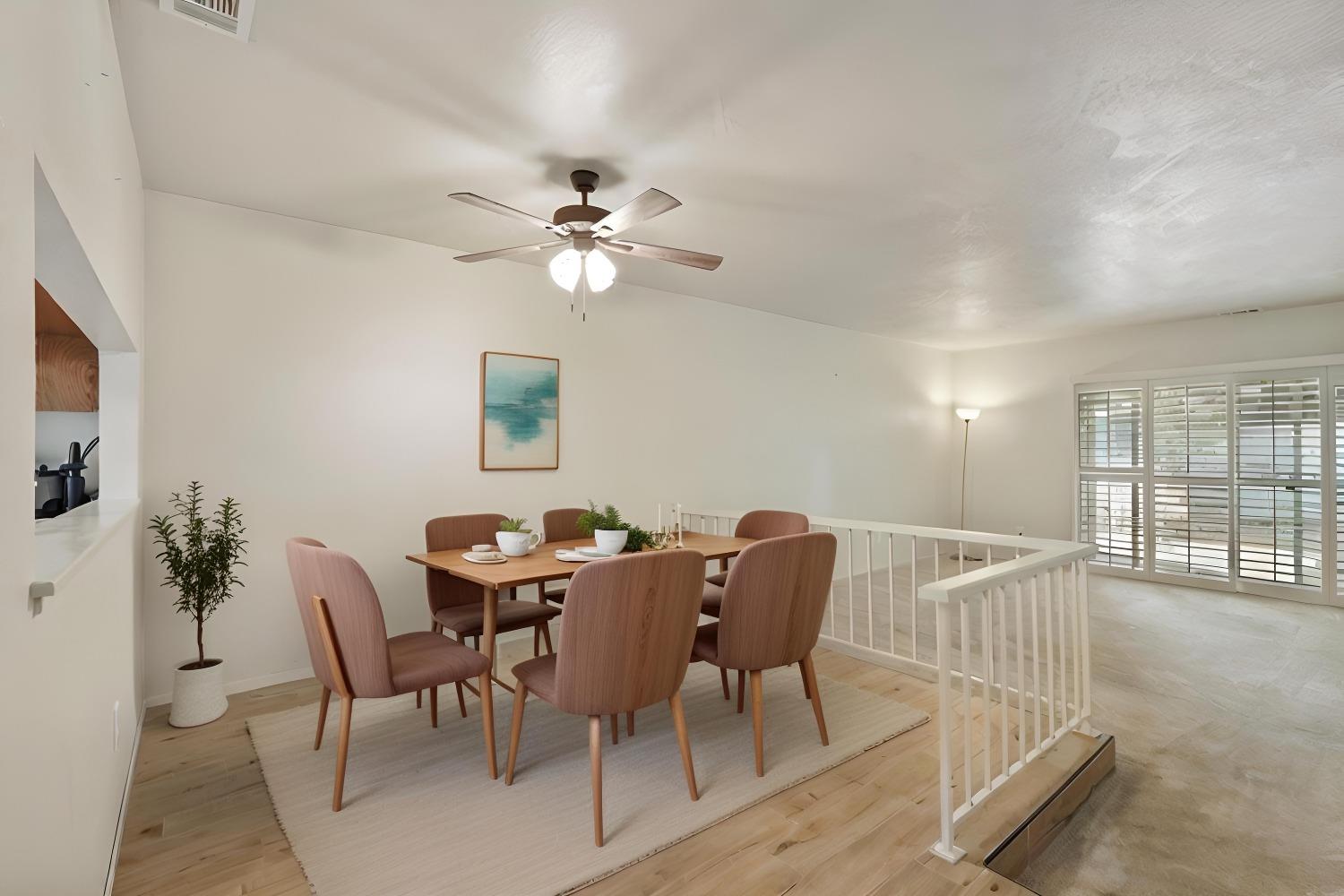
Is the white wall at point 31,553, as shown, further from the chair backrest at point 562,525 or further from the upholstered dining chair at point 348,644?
the chair backrest at point 562,525

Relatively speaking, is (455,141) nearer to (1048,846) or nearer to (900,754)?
(900,754)

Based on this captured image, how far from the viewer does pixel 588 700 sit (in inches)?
75.2

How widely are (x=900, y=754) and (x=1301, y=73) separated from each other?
8.73 feet

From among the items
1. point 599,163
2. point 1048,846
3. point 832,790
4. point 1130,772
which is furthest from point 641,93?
point 1130,772

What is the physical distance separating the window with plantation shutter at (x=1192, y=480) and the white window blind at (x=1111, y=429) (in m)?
0.14

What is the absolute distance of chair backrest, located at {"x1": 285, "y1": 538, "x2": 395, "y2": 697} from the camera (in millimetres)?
1955

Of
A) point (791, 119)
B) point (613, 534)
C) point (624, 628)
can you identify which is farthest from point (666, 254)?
point (624, 628)

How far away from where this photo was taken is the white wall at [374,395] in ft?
9.76

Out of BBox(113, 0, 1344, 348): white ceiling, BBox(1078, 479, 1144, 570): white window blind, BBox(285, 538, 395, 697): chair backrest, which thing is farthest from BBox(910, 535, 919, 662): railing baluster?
BBox(1078, 479, 1144, 570): white window blind

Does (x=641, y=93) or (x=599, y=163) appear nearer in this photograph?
(x=641, y=93)

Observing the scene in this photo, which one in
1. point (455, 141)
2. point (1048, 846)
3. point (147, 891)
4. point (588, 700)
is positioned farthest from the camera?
point (455, 141)

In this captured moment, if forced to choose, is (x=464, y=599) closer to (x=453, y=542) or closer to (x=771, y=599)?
(x=453, y=542)

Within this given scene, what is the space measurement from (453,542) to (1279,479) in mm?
6365

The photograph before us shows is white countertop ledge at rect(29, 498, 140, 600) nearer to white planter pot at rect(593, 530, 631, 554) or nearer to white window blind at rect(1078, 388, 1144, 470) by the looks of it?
white planter pot at rect(593, 530, 631, 554)
